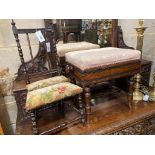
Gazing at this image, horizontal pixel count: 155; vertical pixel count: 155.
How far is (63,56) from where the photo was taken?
1443 millimetres

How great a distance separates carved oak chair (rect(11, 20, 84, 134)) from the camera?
1.00 metres

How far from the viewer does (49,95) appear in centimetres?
99

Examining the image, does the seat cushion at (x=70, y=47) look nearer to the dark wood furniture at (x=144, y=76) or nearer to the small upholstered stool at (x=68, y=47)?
the small upholstered stool at (x=68, y=47)

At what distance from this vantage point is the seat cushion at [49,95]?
37.5 inches

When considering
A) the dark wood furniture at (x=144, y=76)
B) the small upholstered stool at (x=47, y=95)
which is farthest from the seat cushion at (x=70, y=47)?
the dark wood furniture at (x=144, y=76)

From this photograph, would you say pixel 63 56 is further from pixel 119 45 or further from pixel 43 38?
pixel 119 45

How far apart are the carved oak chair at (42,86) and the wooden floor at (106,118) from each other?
67 mm

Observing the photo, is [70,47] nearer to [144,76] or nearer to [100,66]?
[100,66]

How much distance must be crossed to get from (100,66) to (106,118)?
431 mm

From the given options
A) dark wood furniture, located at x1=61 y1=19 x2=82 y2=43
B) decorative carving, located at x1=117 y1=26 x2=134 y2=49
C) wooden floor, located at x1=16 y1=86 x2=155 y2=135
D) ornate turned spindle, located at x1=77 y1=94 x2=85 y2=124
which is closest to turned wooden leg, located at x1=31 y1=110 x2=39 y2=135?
wooden floor, located at x1=16 y1=86 x2=155 y2=135

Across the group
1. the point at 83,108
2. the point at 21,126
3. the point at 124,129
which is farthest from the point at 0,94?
the point at 124,129

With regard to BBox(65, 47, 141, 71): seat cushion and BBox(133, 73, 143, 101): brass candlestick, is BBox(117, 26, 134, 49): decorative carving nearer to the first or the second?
BBox(133, 73, 143, 101): brass candlestick

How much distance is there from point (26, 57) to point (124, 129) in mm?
1026

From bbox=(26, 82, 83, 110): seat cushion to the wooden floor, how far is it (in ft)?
0.94
